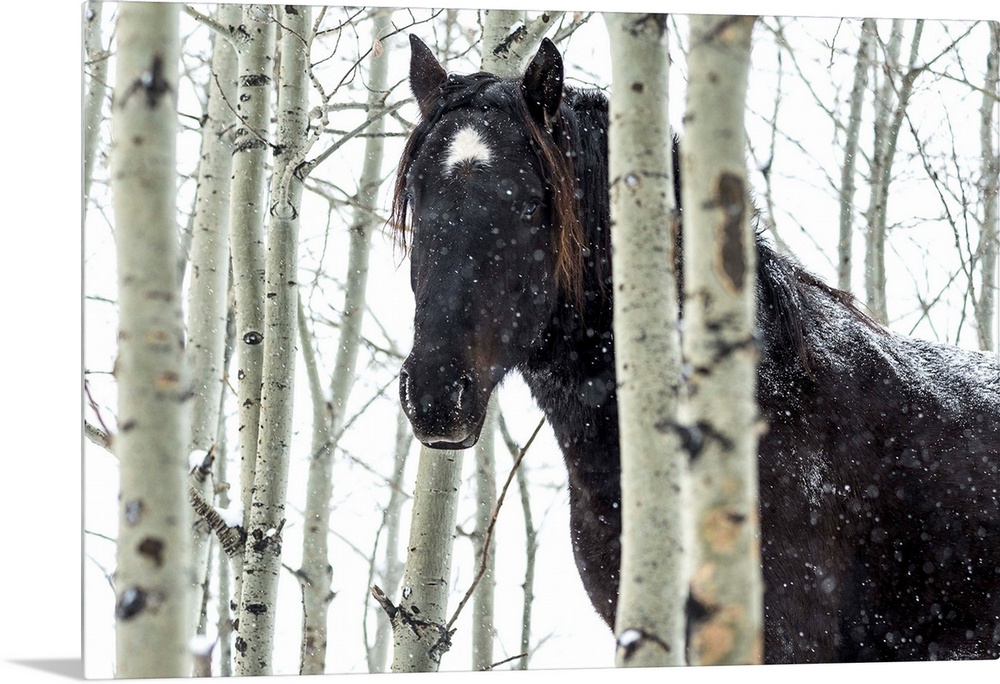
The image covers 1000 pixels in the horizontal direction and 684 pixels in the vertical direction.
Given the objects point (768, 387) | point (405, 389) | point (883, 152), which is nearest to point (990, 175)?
point (883, 152)

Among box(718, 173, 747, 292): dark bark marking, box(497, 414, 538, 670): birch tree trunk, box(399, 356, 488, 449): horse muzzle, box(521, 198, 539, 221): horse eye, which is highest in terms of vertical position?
box(521, 198, 539, 221): horse eye

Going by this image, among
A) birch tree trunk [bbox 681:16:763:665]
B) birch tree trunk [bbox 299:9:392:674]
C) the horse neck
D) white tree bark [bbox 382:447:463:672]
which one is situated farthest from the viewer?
birch tree trunk [bbox 299:9:392:674]

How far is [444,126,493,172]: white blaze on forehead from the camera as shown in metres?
2.33

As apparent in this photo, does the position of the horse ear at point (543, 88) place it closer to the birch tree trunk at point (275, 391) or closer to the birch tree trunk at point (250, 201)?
the birch tree trunk at point (275, 391)

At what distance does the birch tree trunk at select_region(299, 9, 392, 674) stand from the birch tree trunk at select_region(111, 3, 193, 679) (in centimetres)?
157

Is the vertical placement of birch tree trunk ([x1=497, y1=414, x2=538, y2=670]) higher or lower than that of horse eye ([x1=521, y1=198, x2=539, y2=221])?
lower

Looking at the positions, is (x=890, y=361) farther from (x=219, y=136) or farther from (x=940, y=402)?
(x=219, y=136)

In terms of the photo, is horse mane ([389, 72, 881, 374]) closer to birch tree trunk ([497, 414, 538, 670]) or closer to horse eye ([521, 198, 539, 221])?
horse eye ([521, 198, 539, 221])

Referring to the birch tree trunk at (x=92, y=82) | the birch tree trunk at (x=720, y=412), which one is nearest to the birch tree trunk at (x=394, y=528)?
the birch tree trunk at (x=92, y=82)

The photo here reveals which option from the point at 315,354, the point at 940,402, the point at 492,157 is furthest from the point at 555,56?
the point at 315,354

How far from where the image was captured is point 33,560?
2.63 m

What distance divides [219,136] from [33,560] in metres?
1.51

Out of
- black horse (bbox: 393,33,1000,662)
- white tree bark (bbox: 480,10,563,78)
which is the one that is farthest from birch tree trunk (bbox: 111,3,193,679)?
white tree bark (bbox: 480,10,563,78)

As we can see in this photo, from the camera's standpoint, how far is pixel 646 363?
160cm
